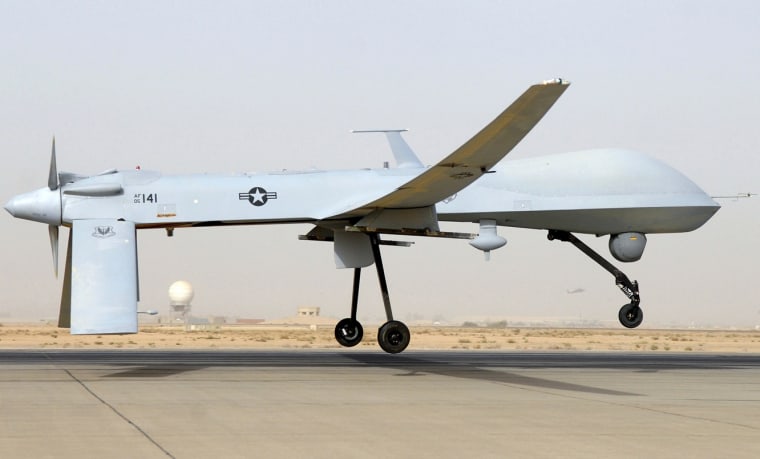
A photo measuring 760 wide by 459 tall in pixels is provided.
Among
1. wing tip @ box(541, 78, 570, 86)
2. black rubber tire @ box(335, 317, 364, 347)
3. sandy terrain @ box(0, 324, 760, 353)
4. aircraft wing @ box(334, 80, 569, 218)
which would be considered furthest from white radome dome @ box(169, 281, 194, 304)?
wing tip @ box(541, 78, 570, 86)

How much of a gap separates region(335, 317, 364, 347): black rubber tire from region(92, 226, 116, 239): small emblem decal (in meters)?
7.77

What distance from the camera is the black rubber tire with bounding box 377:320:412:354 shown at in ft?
88.7

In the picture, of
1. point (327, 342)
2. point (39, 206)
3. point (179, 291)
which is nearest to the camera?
point (39, 206)

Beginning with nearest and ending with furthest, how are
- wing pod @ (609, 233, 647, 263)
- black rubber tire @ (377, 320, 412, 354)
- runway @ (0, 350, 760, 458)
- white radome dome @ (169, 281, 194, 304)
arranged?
runway @ (0, 350, 760, 458), black rubber tire @ (377, 320, 412, 354), wing pod @ (609, 233, 647, 263), white radome dome @ (169, 281, 194, 304)

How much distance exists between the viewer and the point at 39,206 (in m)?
25.8

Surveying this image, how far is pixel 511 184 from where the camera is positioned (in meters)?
27.7

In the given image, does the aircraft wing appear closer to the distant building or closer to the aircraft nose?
the aircraft nose

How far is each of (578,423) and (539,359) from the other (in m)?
17.4

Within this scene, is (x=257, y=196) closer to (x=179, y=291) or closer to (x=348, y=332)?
(x=348, y=332)

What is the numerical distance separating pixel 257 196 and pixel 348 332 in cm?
563

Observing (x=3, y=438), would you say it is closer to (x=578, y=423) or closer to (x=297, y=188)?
(x=578, y=423)

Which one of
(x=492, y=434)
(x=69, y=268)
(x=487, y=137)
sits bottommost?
(x=492, y=434)

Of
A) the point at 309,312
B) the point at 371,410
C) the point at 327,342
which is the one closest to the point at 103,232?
the point at 371,410

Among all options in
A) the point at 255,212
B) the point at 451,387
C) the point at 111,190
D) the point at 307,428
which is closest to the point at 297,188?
the point at 255,212
